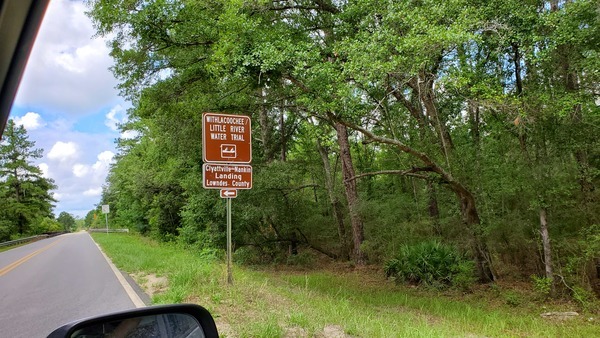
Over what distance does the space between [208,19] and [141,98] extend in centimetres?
491

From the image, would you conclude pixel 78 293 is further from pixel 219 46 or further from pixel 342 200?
pixel 342 200

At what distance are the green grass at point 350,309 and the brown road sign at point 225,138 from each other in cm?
246

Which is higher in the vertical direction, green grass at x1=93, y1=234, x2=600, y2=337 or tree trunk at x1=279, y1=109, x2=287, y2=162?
tree trunk at x1=279, y1=109, x2=287, y2=162

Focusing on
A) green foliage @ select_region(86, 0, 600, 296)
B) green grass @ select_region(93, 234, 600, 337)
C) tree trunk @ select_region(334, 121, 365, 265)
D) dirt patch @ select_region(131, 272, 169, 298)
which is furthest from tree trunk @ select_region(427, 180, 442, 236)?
dirt patch @ select_region(131, 272, 169, 298)

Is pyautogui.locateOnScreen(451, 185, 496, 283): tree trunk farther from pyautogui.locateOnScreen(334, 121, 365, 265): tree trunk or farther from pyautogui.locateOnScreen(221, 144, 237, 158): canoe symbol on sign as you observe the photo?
pyautogui.locateOnScreen(221, 144, 237, 158): canoe symbol on sign

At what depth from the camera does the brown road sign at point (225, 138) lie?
25.0 feet

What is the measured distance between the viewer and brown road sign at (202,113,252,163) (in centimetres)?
762

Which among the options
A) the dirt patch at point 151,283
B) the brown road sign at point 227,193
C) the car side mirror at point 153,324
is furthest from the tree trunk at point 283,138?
the car side mirror at point 153,324

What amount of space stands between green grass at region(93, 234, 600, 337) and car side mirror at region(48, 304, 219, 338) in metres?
2.44

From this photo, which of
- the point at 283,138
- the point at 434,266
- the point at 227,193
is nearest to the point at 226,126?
the point at 227,193

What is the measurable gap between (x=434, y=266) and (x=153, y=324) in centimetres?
1249

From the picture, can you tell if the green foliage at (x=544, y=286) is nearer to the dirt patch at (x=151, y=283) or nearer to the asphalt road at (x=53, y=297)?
the dirt patch at (x=151, y=283)

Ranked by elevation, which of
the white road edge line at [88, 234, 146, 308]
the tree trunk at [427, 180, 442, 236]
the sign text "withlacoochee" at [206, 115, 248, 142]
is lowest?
the white road edge line at [88, 234, 146, 308]

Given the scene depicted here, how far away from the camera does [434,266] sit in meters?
13.5
